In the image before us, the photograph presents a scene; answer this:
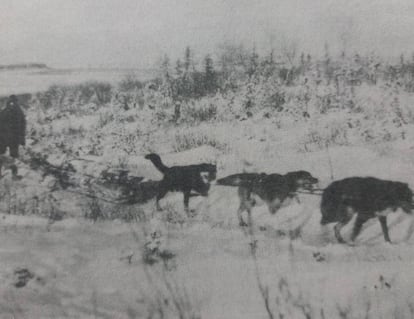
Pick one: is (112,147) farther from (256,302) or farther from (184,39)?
(256,302)

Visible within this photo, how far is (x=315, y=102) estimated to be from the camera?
12.0 feet

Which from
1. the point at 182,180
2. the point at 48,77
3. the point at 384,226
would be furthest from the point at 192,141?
the point at 384,226

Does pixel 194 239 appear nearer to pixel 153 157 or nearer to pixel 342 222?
pixel 153 157

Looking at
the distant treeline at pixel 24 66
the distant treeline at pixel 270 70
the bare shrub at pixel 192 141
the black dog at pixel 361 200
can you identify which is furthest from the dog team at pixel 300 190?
the distant treeline at pixel 24 66

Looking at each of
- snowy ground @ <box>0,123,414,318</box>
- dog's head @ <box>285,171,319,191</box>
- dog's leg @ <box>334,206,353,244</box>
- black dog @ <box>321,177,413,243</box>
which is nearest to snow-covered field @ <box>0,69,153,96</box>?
snowy ground @ <box>0,123,414,318</box>

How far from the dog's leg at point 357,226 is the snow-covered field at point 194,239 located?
0.03 meters

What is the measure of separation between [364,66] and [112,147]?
1.84m

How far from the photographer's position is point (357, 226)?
11.5 feet

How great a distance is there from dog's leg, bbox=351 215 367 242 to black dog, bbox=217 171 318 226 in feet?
1.23

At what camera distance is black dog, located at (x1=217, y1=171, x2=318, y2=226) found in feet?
11.7

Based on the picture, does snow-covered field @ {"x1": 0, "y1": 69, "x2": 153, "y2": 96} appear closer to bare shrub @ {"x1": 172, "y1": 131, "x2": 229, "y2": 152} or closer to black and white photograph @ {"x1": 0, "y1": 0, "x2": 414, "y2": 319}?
black and white photograph @ {"x1": 0, "y1": 0, "x2": 414, "y2": 319}

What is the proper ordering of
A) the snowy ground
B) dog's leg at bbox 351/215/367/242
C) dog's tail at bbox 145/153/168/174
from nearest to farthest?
the snowy ground < dog's leg at bbox 351/215/367/242 < dog's tail at bbox 145/153/168/174

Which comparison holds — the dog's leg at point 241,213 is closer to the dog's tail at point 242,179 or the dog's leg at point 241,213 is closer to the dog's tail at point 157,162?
the dog's tail at point 242,179

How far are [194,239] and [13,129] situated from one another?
1473 millimetres
